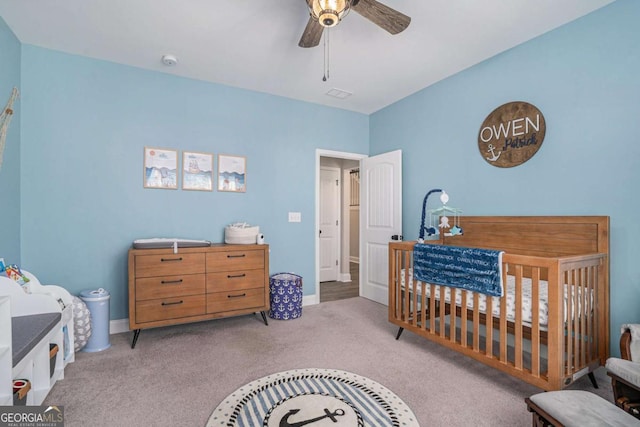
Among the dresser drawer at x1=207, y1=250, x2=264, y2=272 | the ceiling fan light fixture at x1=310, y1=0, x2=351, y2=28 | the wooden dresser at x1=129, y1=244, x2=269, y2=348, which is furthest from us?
the dresser drawer at x1=207, y1=250, x2=264, y2=272

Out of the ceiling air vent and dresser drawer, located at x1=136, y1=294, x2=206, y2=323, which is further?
the ceiling air vent

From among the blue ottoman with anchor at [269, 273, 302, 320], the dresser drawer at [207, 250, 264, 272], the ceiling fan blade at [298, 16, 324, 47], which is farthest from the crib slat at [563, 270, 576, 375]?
the dresser drawer at [207, 250, 264, 272]

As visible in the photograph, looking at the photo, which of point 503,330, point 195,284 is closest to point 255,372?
point 195,284

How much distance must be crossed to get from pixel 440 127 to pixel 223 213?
2571 millimetres

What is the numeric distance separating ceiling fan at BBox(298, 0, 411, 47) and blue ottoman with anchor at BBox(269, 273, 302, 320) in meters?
2.36

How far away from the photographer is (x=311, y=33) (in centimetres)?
201

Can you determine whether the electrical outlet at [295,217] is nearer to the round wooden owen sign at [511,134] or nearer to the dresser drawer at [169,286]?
the dresser drawer at [169,286]

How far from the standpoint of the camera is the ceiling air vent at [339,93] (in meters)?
3.67

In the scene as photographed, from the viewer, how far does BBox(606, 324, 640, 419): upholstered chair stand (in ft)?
4.75

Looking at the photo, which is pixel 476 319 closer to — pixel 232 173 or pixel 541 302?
pixel 541 302

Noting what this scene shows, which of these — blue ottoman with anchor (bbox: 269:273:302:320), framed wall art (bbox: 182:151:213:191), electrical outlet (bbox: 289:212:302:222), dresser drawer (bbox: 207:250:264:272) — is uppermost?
framed wall art (bbox: 182:151:213:191)

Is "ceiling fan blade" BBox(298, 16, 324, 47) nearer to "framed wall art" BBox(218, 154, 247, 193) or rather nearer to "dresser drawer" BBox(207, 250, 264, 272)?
"framed wall art" BBox(218, 154, 247, 193)

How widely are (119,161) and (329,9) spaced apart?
2491 mm

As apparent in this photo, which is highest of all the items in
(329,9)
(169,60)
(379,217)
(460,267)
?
(169,60)
